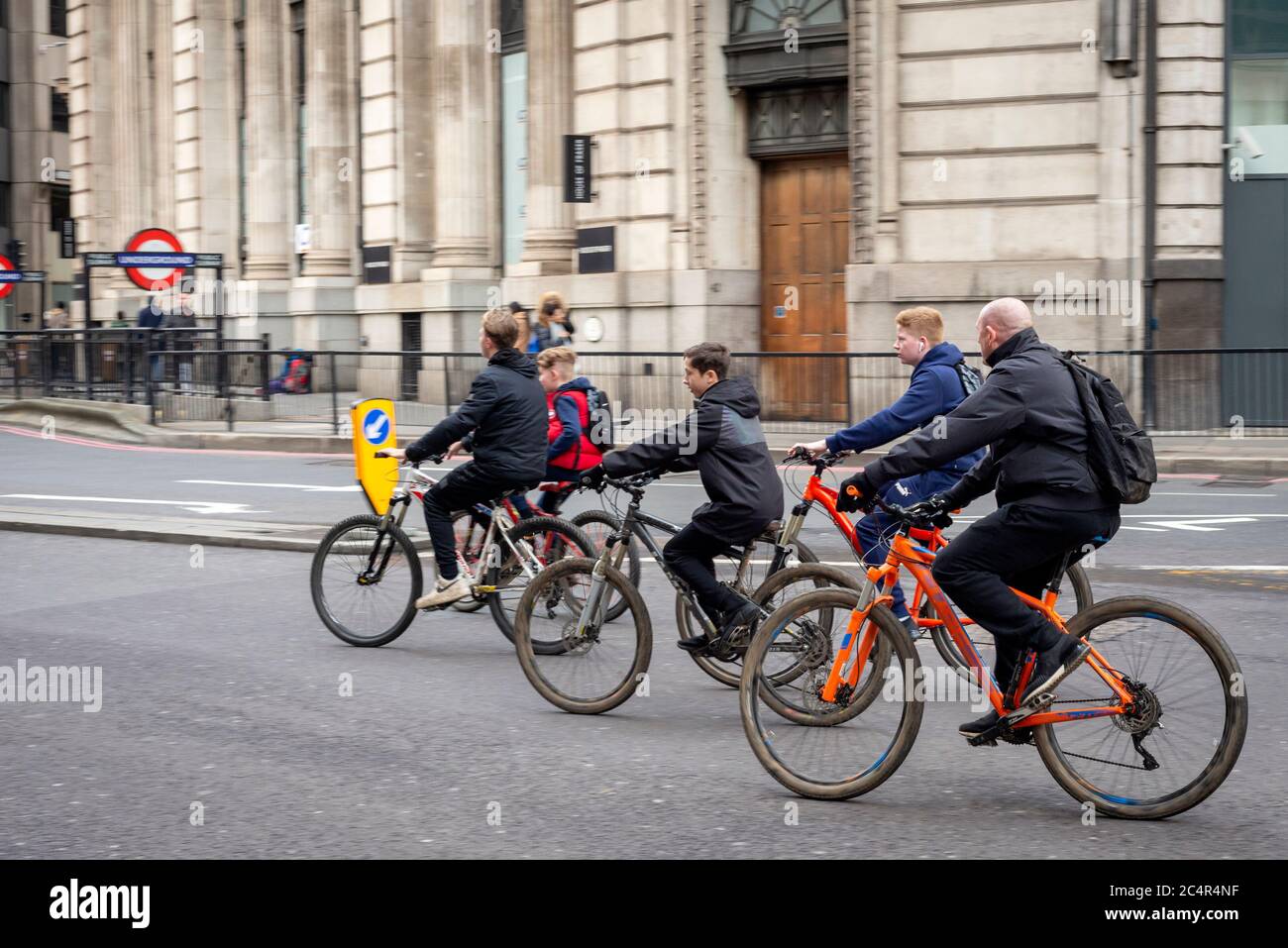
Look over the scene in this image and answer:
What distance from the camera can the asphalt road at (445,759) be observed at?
223 inches

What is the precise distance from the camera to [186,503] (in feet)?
51.5

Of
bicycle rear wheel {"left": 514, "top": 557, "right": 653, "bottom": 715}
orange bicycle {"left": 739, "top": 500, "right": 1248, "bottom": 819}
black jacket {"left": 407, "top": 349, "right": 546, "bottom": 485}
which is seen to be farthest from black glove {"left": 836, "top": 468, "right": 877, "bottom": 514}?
black jacket {"left": 407, "top": 349, "right": 546, "bottom": 485}

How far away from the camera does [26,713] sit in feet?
25.1

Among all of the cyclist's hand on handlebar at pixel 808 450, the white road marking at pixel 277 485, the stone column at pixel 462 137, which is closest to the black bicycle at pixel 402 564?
the cyclist's hand on handlebar at pixel 808 450

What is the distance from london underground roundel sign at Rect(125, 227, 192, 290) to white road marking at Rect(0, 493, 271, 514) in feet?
27.5

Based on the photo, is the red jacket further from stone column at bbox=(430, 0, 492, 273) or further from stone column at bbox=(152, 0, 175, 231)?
stone column at bbox=(152, 0, 175, 231)

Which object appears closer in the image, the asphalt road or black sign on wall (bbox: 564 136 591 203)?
the asphalt road

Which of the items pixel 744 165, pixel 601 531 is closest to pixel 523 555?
pixel 601 531

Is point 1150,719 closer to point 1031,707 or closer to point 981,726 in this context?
point 1031,707

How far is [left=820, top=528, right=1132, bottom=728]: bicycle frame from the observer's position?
231 inches

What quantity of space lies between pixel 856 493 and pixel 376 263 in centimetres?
2411

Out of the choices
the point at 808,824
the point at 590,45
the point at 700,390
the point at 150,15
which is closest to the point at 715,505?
the point at 700,390

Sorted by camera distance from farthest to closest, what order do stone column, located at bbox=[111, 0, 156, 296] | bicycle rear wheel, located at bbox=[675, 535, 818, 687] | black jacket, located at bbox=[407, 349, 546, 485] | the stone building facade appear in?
stone column, located at bbox=[111, 0, 156, 296], the stone building facade, black jacket, located at bbox=[407, 349, 546, 485], bicycle rear wheel, located at bbox=[675, 535, 818, 687]
